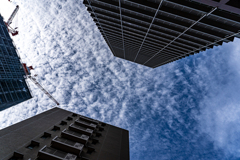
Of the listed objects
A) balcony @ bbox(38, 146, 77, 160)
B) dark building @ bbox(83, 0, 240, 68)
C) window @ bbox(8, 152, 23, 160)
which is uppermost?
dark building @ bbox(83, 0, 240, 68)

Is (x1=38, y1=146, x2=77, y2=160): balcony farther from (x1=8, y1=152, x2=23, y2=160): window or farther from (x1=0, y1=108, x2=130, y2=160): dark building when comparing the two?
(x1=8, y1=152, x2=23, y2=160): window

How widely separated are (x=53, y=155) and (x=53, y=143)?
2762mm

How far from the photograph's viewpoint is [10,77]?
33.4 meters

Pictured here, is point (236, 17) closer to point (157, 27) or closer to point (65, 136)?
point (157, 27)

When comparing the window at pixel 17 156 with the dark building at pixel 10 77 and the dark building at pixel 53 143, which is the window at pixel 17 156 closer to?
the dark building at pixel 53 143

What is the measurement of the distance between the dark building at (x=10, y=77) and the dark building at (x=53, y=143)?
1005 cm

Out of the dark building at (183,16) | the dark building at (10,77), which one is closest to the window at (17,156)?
the dark building at (10,77)

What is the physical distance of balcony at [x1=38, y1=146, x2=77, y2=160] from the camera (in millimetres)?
16984

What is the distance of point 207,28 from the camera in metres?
19.6

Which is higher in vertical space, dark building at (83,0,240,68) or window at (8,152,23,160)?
dark building at (83,0,240,68)

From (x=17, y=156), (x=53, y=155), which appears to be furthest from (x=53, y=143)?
(x=17, y=156)

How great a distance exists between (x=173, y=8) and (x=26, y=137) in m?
30.0

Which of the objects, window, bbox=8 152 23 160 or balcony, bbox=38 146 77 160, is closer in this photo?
window, bbox=8 152 23 160

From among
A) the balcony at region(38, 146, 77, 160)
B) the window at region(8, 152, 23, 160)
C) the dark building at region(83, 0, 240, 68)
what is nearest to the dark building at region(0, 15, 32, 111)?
the window at region(8, 152, 23, 160)
